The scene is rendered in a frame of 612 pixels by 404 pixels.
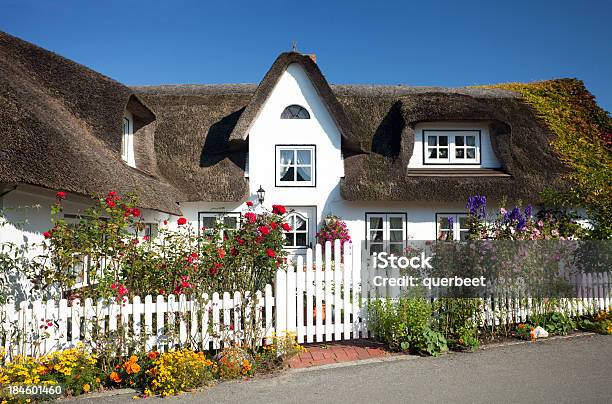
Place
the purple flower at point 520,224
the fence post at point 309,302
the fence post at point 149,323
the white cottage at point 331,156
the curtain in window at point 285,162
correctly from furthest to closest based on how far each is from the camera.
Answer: the curtain in window at point 285,162 < the white cottage at point 331,156 < the purple flower at point 520,224 < the fence post at point 309,302 < the fence post at point 149,323

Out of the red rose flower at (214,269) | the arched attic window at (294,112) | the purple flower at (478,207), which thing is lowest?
the red rose flower at (214,269)

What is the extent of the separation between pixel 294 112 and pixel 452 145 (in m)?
4.86

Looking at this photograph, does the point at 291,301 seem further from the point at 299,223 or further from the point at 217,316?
the point at 299,223

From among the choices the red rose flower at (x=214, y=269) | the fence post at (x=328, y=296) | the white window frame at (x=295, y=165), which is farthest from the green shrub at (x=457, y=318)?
the white window frame at (x=295, y=165)

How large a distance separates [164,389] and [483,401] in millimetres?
3149

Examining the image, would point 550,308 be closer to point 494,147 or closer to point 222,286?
point 222,286

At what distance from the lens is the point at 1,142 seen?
6004 mm

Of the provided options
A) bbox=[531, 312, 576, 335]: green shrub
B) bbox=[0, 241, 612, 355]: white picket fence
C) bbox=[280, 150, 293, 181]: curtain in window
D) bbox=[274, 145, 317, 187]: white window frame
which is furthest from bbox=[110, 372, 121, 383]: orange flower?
bbox=[280, 150, 293, 181]: curtain in window

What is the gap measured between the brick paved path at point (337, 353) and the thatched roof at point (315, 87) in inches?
298

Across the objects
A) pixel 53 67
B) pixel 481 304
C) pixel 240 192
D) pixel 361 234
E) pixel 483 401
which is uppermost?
pixel 53 67

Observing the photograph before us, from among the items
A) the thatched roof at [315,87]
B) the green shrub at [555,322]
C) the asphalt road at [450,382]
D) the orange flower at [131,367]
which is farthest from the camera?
the thatched roof at [315,87]

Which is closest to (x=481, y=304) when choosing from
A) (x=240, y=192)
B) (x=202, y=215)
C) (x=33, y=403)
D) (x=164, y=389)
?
(x=164, y=389)

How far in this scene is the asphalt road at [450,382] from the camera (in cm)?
463

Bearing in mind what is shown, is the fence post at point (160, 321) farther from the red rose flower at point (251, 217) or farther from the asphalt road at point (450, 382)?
the red rose flower at point (251, 217)
